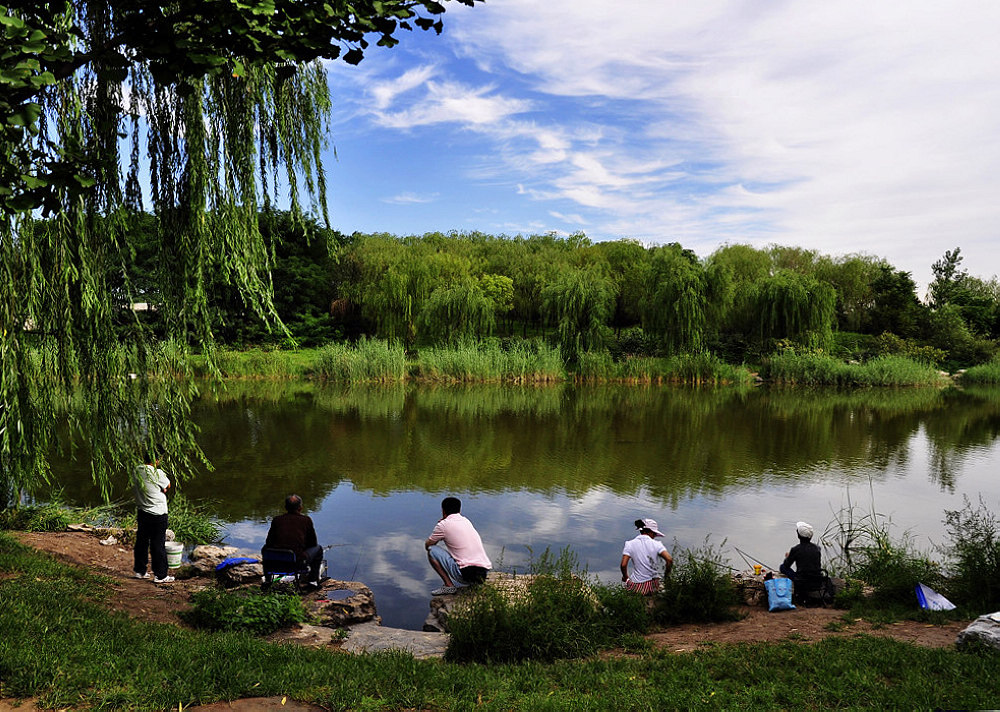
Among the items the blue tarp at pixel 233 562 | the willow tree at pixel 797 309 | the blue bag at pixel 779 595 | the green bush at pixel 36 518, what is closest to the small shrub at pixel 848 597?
the blue bag at pixel 779 595

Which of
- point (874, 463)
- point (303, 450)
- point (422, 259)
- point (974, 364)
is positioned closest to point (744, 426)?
point (874, 463)

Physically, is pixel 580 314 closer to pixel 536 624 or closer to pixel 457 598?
pixel 457 598

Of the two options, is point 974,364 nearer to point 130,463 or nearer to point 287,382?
point 287,382

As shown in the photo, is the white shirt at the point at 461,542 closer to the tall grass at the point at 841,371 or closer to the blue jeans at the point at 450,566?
the blue jeans at the point at 450,566

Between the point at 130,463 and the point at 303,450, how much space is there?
33.2 ft

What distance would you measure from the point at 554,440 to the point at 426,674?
13.4 m

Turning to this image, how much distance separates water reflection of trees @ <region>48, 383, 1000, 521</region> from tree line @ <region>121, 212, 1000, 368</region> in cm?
799

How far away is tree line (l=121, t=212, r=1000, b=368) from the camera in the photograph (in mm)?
36125

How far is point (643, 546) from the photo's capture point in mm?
7125

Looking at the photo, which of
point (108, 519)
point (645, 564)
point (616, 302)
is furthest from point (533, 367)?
Answer: point (645, 564)

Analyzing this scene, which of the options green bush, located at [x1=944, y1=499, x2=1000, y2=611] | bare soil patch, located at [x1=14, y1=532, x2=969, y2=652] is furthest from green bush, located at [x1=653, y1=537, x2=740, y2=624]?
green bush, located at [x1=944, y1=499, x2=1000, y2=611]

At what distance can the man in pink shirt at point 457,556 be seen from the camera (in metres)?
6.96

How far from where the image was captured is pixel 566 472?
46.1ft

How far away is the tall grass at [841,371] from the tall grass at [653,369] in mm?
3403
